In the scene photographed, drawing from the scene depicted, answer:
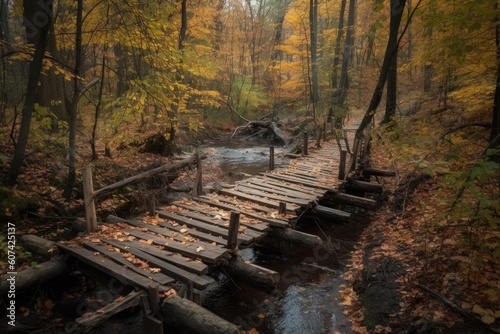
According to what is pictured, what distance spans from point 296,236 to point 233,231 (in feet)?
6.29

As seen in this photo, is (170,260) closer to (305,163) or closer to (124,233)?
(124,233)

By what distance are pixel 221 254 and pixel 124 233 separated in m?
2.25

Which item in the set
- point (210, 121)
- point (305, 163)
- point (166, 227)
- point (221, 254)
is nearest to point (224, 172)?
point (305, 163)

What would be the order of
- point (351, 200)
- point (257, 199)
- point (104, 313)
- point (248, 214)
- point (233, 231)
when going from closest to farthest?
point (104, 313), point (233, 231), point (248, 214), point (257, 199), point (351, 200)

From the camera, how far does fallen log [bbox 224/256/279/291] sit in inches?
204

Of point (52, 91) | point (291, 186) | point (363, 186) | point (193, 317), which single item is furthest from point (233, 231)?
point (52, 91)

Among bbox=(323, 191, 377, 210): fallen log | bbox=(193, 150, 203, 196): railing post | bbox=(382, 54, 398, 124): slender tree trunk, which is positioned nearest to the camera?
bbox=(193, 150, 203, 196): railing post

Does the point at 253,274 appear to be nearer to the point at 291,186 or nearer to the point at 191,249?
the point at 191,249

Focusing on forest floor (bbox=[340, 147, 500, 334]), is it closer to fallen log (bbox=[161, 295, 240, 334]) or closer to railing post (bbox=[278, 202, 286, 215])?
railing post (bbox=[278, 202, 286, 215])

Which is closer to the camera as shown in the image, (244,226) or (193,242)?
(193,242)

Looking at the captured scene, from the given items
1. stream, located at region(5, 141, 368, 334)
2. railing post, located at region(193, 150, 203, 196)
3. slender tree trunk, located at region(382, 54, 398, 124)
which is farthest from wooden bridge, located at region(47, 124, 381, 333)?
slender tree trunk, located at region(382, 54, 398, 124)

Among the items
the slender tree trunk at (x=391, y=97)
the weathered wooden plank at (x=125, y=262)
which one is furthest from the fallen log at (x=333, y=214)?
the slender tree trunk at (x=391, y=97)

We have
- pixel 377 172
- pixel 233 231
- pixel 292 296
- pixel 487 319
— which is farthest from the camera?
pixel 377 172

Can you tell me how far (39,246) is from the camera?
19.7 feet
